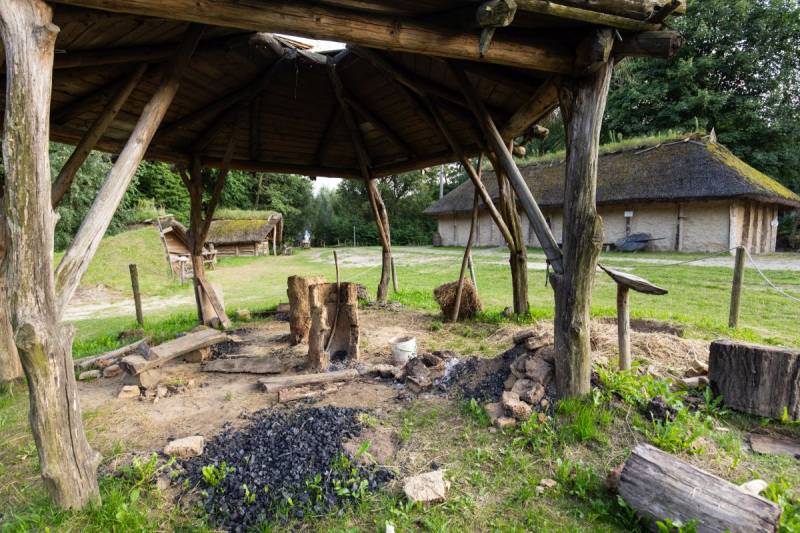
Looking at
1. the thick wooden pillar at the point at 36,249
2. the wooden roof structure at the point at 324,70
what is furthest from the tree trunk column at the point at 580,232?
the thick wooden pillar at the point at 36,249

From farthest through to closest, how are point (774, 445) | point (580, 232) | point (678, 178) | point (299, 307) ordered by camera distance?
point (678, 178)
point (299, 307)
point (580, 232)
point (774, 445)

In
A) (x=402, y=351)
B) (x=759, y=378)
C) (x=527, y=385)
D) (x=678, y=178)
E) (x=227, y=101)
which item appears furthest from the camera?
(x=678, y=178)

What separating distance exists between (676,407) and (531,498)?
155cm

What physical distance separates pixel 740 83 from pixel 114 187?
30425 millimetres

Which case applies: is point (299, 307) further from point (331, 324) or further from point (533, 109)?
point (533, 109)

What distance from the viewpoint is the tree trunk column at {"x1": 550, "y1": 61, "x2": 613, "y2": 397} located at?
10.2 ft

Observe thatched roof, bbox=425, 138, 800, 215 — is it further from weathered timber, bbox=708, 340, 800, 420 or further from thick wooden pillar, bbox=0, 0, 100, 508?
thick wooden pillar, bbox=0, 0, 100, 508

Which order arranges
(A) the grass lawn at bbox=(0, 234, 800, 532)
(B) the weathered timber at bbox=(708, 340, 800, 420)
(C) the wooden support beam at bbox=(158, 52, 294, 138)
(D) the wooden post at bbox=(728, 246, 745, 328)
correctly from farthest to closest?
(D) the wooden post at bbox=(728, 246, 745, 328), (C) the wooden support beam at bbox=(158, 52, 294, 138), (B) the weathered timber at bbox=(708, 340, 800, 420), (A) the grass lawn at bbox=(0, 234, 800, 532)

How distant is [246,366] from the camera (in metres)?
4.42

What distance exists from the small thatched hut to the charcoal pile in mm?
23766

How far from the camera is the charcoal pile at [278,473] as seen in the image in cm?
219

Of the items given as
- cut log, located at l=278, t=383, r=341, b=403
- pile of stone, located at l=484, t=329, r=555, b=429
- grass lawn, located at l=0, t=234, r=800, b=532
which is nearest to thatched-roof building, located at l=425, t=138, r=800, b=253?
pile of stone, located at l=484, t=329, r=555, b=429

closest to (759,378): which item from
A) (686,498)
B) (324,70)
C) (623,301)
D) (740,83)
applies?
(623,301)

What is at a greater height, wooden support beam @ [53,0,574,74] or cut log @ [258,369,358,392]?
wooden support beam @ [53,0,574,74]
